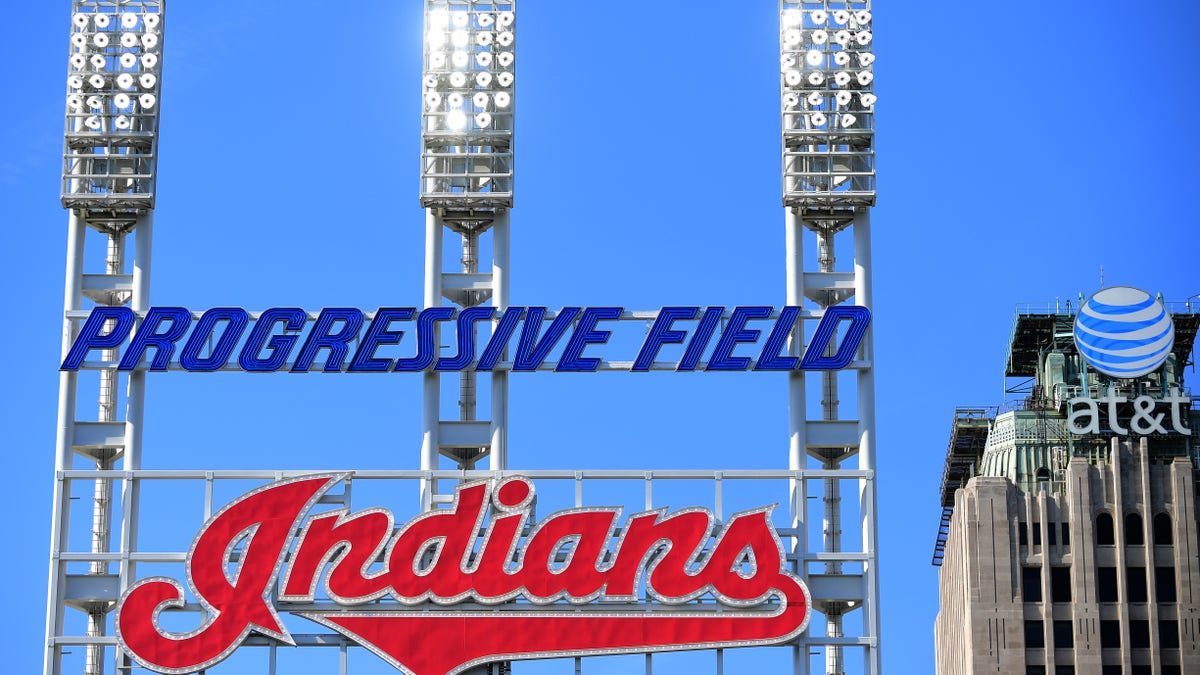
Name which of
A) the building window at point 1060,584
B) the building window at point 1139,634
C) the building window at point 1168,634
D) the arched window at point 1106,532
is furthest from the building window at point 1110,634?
the arched window at point 1106,532

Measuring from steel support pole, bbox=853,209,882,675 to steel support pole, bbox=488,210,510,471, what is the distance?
37.6 ft

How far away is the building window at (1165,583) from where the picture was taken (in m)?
129

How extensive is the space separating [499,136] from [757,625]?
18.4 m

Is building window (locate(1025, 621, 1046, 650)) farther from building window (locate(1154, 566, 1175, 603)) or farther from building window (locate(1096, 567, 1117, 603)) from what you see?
building window (locate(1154, 566, 1175, 603))

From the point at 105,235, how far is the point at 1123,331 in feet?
199

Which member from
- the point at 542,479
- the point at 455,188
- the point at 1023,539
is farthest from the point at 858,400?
the point at 1023,539

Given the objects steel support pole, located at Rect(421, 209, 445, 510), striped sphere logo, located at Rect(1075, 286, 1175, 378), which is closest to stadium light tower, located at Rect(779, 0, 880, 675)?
steel support pole, located at Rect(421, 209, 445, 510)

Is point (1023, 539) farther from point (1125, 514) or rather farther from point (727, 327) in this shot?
point (727, 327)

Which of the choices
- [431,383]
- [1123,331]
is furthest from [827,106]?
[1123,331]

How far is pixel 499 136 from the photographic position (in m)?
81.6

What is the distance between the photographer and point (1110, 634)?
129000mm

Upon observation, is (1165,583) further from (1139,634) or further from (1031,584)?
(1031,584)

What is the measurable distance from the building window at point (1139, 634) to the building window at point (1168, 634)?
67 cm

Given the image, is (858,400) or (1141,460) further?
(1141,460)
